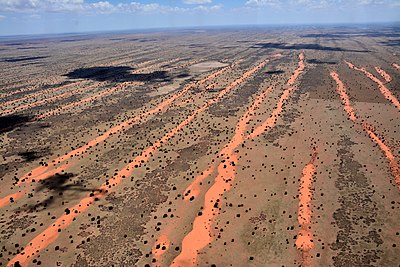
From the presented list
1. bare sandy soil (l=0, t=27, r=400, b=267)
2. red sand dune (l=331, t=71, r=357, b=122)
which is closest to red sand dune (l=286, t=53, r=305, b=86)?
bare sandy soil (l=0, t=27, r=400, b=267)

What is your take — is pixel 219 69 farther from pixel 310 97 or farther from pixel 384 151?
pixel 384 151

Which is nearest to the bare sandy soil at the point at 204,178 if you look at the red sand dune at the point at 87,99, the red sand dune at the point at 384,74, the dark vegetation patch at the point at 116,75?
the red sand dune at the point at 87,99

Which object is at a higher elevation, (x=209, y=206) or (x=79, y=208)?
(x=79, y=208)

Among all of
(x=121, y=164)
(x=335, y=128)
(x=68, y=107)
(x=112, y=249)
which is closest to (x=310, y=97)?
(x=335, y=128)

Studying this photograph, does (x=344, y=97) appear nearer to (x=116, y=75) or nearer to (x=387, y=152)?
(x=387, y=152)

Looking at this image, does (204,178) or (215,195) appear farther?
(204,178)

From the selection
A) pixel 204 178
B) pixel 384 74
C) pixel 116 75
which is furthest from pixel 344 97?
pixel 116 75
